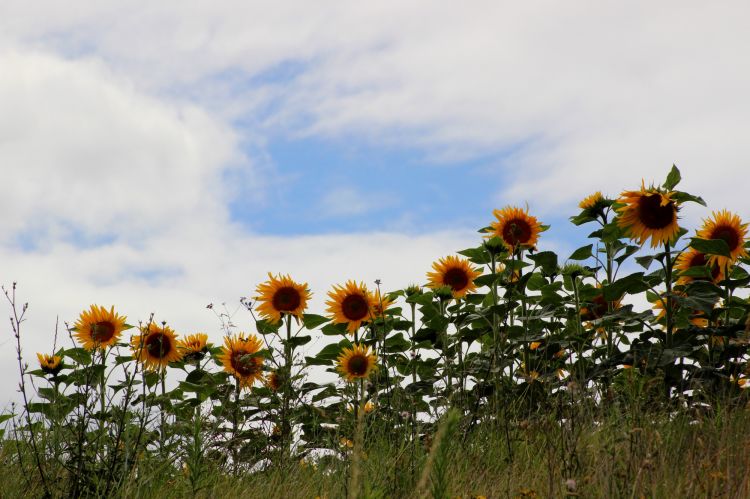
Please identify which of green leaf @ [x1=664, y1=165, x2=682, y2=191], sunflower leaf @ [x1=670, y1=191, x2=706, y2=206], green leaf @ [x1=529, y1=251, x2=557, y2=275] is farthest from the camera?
green leaf @ [x1=529, y1=251, x2=557, y2=275]

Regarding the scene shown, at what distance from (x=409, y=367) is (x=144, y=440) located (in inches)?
94.2

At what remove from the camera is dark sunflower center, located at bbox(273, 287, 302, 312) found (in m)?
6.43

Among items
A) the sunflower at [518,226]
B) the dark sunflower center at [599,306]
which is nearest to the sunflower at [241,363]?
the sunflower at [518,226]

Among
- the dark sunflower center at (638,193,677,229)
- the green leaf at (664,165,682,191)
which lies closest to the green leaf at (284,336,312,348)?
the dark sunflower center at (638,193,677,229)

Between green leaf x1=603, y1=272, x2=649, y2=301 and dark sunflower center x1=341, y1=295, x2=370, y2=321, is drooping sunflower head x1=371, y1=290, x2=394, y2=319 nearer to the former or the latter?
dark sunflower center x1=341, y1=295, x2=370, y2=321

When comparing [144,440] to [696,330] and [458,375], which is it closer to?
[458,375]

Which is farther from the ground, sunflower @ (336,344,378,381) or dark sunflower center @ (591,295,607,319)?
dark sunflower center @ (591,295,607,319)

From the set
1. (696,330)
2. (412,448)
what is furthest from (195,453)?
(696,330)

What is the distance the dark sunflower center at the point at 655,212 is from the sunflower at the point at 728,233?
64 cm

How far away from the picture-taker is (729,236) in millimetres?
5867

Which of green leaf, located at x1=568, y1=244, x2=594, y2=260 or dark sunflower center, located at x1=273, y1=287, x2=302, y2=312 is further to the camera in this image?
dark sunflower center, located at x1=273, y1=287, x2=302, y2=312

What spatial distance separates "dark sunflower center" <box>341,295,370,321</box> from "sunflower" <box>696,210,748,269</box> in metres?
2.64

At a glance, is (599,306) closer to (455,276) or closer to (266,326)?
(455,276)

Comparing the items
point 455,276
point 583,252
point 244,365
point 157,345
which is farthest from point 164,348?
point 583,252
